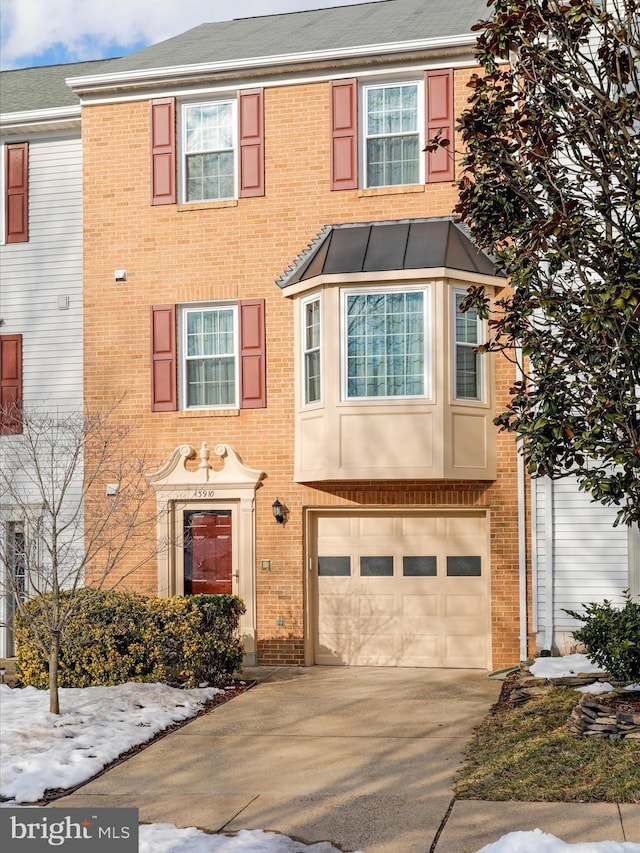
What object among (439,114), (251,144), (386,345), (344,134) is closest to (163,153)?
(251,144)

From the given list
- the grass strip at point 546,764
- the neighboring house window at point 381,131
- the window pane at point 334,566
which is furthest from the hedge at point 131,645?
the neighboring house window at point 381,131

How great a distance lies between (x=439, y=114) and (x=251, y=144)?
2716 millimetres

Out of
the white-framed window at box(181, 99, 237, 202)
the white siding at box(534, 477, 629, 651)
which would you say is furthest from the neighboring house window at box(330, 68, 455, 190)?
the white siding at box(534, 477, 629, 651)

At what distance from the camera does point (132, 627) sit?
12969 millimetres

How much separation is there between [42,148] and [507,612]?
32.5 ft

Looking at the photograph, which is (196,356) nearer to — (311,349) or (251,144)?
(311,349)

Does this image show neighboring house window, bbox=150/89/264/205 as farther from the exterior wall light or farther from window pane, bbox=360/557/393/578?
window pane, bbox=360/557/393/578

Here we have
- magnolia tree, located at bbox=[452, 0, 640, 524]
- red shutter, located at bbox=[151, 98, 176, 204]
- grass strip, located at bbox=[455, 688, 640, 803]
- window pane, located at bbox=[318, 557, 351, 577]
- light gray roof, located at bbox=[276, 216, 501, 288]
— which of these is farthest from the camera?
red shutter, located at bbox=[151, 98, 176, 204]

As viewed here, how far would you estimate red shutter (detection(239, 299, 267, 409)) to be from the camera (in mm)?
15242

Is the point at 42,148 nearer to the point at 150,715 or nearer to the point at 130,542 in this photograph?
the point at 130,542

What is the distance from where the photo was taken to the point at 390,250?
14266 millimetres

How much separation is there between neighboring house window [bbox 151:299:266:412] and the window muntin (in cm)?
318

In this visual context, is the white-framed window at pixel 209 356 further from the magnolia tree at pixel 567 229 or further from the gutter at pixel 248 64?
the magnolia tree at pixel 567 229

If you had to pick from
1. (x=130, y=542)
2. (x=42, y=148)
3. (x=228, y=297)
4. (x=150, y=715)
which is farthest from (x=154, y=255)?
(x=150, y=715)
